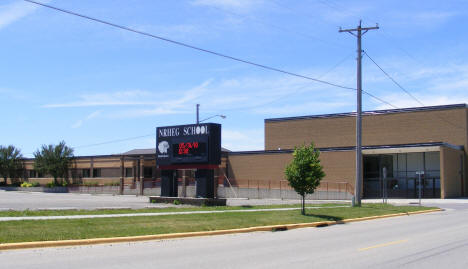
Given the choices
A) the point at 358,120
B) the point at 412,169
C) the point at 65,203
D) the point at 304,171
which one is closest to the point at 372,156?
the point at 412,169

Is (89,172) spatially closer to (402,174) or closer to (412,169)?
(402,174)

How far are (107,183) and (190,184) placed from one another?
60.9ft

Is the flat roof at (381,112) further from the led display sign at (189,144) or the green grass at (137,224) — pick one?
the green grass at (137,224)

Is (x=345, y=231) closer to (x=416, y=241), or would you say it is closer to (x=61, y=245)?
(x=416, y=241)

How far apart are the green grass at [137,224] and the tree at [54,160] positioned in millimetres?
56729

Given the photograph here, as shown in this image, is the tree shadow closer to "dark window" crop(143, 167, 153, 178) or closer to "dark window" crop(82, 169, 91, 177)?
"dark window" crop(143, 167, 153, 178)

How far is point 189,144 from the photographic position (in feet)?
107

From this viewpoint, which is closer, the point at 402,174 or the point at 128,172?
the point at 402,174

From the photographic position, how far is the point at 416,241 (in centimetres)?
1484

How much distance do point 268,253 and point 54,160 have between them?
67.0 m

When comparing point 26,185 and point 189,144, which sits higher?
point 189,144

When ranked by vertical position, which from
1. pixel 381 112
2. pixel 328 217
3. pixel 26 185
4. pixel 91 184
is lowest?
pixel 26 185

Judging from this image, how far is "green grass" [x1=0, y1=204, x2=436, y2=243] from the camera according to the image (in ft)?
46.4

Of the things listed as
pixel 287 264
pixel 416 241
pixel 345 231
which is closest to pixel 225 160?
pixel 345 231
